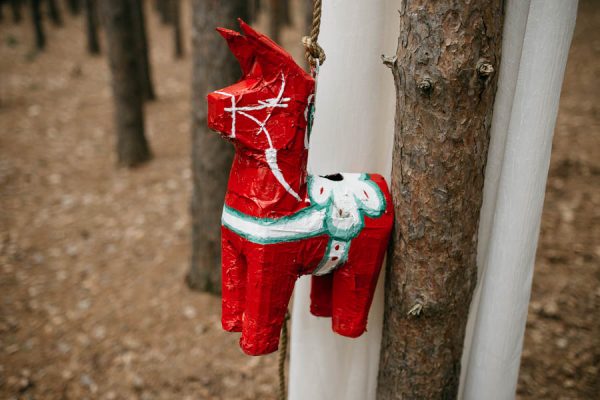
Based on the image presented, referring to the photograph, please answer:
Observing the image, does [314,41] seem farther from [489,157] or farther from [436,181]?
[489,157]

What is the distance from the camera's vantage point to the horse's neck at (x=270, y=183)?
1.45 metres

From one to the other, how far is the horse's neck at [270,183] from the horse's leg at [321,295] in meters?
0.42

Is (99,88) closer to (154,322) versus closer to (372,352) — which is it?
(154,322)

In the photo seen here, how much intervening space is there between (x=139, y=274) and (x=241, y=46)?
3424 millimetres

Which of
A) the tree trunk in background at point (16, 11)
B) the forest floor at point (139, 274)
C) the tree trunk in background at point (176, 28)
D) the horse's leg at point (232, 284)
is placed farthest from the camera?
the tree trunk in background at point (16, 11)

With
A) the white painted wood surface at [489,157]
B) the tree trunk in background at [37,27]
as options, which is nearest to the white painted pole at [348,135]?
the white painted wood surface at [489,157]

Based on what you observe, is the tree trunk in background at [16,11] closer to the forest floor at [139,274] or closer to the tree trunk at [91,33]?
the tree trunk at [91,33]

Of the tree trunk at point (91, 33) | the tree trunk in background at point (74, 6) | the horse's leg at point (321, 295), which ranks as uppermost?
the tree trunk in background at point (74, 6)

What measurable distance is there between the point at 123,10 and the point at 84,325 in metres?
3.85

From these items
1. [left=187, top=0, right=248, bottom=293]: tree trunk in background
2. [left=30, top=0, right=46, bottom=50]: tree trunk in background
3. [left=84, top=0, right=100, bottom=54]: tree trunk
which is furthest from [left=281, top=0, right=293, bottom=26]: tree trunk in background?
[left=187, top=0, right=248, bottom=293]: tree trunk in background

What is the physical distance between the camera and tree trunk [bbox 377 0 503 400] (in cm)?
141

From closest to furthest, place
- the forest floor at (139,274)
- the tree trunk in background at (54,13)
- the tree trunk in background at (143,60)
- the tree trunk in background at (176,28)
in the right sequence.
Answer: the forest floor at (139,274) → the tree trunk in background at (143,60) → the tree trunk in background at (176,28) → the tree trunk in background at (54,13)

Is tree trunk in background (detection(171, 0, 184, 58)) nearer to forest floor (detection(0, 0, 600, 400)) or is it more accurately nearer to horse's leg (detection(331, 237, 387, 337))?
forest floor (detection(0, 0, 600, 400))

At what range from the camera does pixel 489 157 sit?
1641mm
